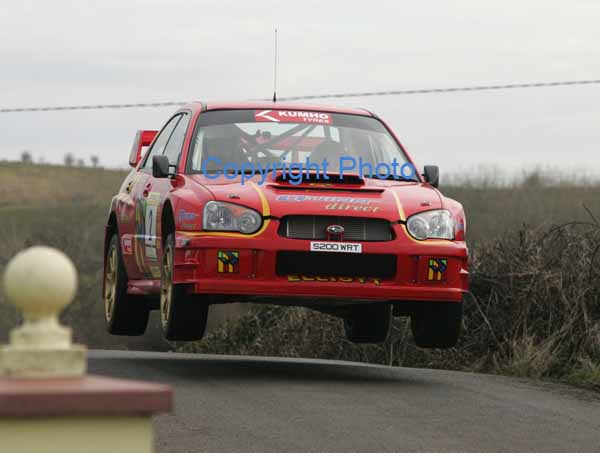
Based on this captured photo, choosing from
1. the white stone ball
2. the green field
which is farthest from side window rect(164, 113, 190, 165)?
the white stone ball

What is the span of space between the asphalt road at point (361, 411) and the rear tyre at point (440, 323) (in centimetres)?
30

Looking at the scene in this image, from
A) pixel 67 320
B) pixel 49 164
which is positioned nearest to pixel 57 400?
pixel 67 320

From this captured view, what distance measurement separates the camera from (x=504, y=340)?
1562 centimetres

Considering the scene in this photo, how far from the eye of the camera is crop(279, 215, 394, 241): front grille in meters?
9.82

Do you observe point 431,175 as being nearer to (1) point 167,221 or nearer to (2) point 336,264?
(2) point 336,264

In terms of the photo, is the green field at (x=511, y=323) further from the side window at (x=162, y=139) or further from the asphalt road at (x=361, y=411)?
the side window at (x=162, y=139)

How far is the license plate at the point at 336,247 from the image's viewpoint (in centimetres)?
978

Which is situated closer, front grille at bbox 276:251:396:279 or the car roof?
front grille at bbox 276:251:396:279

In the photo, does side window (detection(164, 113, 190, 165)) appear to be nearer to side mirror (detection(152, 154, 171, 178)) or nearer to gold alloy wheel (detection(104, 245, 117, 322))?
side mirror (detection(152, 154, 171, 178))

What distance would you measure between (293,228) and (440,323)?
1432mm

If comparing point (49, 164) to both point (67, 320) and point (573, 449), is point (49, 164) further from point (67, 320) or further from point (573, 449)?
point (573, 449)

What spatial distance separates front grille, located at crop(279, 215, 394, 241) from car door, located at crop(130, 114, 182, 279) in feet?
4.52

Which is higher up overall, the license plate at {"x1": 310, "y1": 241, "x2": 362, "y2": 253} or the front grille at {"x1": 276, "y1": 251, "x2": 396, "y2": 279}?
the license plate at {"x1": 310, "y1": 241, "x2": 362, "y2": 253}

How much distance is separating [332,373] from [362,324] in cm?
159
